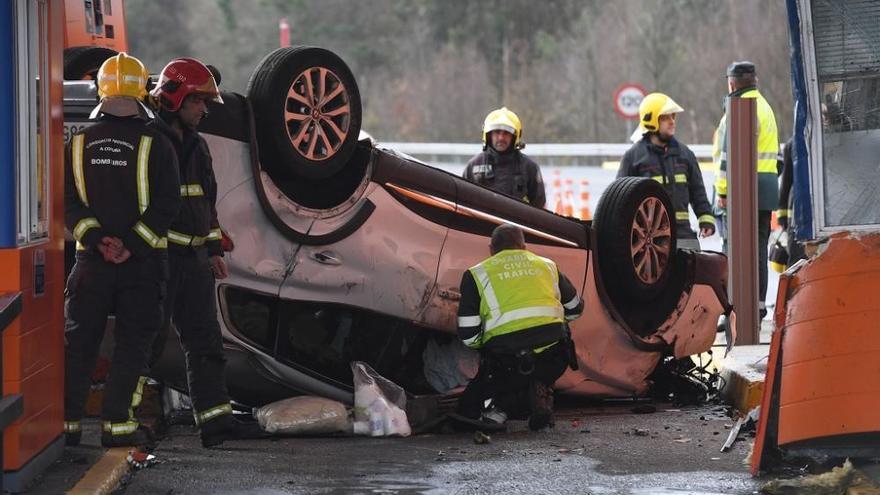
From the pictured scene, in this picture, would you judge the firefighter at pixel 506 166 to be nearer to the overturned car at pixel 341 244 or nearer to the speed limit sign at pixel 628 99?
the overturned car at pixel 341 244

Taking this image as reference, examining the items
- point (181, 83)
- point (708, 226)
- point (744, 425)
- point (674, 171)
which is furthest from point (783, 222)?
point (181, 83)

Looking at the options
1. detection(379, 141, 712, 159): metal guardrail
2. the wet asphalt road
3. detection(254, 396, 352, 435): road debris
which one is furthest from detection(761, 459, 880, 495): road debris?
detection(379, 141, 712, 159): metal guardrail

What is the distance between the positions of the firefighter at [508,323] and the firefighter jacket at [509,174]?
3.04m

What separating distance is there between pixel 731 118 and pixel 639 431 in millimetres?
3572

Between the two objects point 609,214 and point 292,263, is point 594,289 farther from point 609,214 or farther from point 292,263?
point 292,263

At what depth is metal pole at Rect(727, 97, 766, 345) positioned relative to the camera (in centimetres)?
1062

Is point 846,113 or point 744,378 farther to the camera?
point 744,378

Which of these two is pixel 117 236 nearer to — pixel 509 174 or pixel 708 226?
pixel 509 174

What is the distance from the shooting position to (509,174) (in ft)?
36.4

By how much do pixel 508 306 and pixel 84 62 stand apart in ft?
8.57

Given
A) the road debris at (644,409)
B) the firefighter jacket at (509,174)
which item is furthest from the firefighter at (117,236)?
the firefighter jacket at (509,174)

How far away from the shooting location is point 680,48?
4228 centimetres

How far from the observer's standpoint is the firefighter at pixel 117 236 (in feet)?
21.5

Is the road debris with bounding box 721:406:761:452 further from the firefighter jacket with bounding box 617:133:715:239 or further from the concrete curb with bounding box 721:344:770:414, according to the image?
the firefighter jacket with bounding box 617:133:715:239
